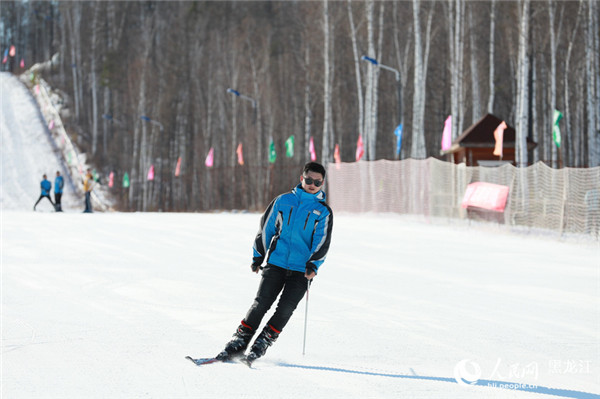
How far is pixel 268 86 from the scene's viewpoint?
4803cm

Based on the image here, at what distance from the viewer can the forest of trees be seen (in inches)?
1569

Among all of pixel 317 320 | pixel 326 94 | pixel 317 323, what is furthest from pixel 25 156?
pixel 317 323

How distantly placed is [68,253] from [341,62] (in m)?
42.1

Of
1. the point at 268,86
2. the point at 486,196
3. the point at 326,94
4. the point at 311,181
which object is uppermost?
the point at 268,86

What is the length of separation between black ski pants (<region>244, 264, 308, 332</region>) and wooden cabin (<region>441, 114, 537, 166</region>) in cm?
2031

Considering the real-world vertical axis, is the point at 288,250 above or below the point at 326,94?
below

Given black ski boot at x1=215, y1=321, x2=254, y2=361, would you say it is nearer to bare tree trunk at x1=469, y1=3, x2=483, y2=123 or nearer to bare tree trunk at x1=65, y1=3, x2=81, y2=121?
bare tree trunk at x1=469, y1=3, x2=483, y2=123

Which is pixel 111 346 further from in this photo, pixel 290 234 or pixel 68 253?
pixel 68 253

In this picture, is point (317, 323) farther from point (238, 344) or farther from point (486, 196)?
point (486, 196)

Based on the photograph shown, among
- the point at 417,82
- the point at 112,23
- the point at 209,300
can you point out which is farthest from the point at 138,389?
the point at 112,23

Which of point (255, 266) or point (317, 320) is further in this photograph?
point (317, 320)

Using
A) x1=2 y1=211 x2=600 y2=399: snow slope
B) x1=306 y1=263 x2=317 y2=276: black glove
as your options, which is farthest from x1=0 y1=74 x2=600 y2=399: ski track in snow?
x1=306 y1=263 x2=317 y2=276: black glove

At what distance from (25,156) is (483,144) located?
38.0 m

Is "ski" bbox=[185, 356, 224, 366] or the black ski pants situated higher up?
the black ski pants
